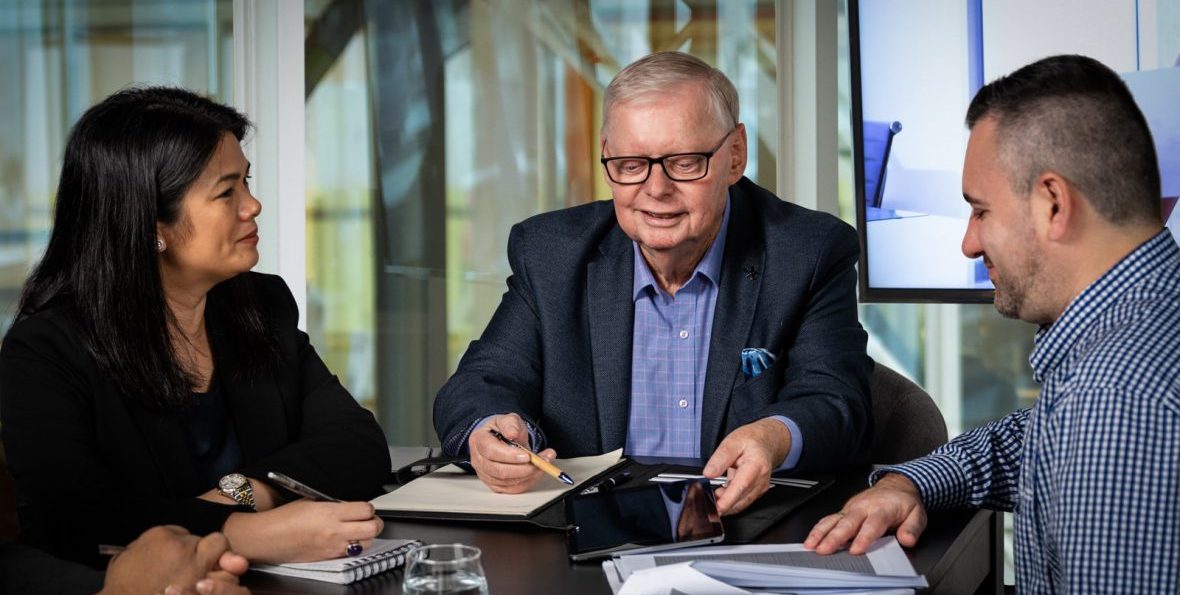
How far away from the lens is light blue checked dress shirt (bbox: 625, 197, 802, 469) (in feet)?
7.82

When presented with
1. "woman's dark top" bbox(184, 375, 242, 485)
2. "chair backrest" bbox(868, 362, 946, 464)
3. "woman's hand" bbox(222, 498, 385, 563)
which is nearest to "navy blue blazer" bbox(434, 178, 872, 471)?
"chair backrest" bbox(868, 362, 946, 464)

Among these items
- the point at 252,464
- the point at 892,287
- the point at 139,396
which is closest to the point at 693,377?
the point at 252,464

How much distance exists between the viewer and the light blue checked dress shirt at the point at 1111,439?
1.28 m

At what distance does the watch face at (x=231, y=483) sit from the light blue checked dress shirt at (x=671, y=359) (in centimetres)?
80

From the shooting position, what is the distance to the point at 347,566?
1429mm

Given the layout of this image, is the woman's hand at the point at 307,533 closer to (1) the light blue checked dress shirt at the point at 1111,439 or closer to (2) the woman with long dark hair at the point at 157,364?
(2) the woman with long dark hair at the point at 157,364

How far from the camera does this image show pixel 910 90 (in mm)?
3451

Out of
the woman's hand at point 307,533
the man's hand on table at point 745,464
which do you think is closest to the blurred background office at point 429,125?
the man's hand on table at point 745,464

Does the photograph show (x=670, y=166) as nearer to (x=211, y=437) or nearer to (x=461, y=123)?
(x=211, y=437)

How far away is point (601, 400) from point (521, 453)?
56 centimetres

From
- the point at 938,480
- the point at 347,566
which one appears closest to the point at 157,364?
the point at 347,566

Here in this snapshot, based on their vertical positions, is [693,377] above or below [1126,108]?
below

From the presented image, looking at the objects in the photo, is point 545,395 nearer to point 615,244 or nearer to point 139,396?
point 615,244

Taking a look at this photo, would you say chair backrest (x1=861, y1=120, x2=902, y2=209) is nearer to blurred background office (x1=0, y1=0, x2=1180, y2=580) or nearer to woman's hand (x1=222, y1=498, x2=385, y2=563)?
blurred background office (x1=0, y1=0, x2=1180, y2=580)
